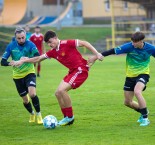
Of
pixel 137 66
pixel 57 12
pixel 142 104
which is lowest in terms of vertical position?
pixel 57 12

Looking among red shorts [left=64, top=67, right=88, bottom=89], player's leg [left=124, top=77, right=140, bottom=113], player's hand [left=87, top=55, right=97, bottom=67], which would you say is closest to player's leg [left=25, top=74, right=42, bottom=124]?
red shorts [left=64, top=67, right=88, bottom=89]

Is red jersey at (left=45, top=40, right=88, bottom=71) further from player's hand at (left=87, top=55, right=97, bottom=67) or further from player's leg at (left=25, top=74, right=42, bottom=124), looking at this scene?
player's leg at (left=25, top=74, right=42, bottom=124)

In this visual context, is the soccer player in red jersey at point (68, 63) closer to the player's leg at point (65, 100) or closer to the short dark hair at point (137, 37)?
the player's leg at point (65, 100)

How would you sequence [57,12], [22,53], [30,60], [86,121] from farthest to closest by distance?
[57,12] < [22,53] < [86,121] < [30,60]

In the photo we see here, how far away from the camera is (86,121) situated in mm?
13117

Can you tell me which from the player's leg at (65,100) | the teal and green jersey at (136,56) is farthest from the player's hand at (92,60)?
the player's leg at (65,100)

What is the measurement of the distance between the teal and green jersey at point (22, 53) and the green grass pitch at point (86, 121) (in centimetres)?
107

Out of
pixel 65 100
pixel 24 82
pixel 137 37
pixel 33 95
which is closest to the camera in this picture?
pixel 137 37

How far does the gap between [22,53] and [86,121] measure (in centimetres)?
197

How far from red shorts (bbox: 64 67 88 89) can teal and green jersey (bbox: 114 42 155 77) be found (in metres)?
0.76

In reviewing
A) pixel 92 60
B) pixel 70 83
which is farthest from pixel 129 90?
pixel 70 83

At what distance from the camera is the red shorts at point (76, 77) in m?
12.3

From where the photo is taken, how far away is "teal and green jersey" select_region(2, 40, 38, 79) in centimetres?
1330

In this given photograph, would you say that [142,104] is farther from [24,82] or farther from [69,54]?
[24,82]
